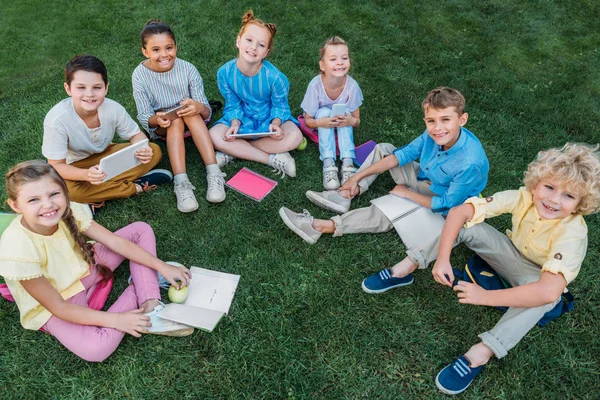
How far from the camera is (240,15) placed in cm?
593

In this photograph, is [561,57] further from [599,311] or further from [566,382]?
[566,382]

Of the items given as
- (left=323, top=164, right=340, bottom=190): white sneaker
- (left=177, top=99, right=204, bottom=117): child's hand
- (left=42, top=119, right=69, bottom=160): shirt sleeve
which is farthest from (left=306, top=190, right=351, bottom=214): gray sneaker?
(left=42, top=119, right=69, bottom=160): shirt sleeve

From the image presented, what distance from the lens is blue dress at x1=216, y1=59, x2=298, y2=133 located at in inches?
150

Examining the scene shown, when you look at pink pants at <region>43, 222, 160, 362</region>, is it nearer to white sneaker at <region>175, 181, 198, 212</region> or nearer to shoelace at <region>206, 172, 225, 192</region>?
white sneaker at <region>175, 181, 198, 212</region>

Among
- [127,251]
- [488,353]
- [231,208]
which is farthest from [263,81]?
[488,353]

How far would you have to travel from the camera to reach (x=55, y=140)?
10.0ft

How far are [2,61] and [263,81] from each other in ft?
11.5

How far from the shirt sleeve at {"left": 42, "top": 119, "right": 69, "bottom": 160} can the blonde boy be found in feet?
8.73

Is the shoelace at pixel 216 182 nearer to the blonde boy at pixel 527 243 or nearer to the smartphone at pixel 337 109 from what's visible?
the smartphone at pixel 337 109

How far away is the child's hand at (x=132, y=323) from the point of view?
8.30 ft

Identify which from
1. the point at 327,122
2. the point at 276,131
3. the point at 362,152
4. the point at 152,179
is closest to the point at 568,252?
the point at 362,152

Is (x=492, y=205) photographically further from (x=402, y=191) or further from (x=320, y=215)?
(x=320, y=215)

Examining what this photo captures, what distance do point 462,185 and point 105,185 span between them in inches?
104

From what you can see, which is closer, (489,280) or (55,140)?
(489,280)
